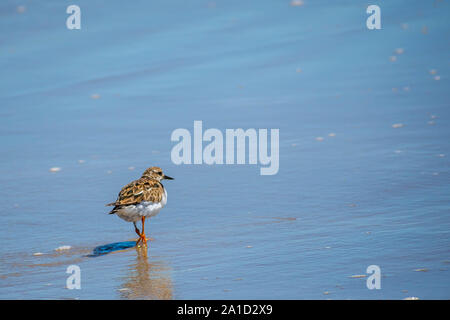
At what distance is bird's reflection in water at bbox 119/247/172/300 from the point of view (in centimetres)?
581

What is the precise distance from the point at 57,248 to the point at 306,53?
27.3 ft

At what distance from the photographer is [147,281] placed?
6160 millimetres

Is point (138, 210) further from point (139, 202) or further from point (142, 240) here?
point (142, 240)

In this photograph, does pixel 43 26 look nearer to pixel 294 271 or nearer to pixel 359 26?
pixel 359 26

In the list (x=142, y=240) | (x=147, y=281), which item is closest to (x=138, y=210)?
(x=142, y=240)

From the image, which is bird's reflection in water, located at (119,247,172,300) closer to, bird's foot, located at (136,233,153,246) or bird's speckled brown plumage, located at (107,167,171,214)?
bird's foot, located at (136,233,153,246)

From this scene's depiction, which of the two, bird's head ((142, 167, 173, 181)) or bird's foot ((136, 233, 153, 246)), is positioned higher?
bird's head ((142, 167, 173, 181))

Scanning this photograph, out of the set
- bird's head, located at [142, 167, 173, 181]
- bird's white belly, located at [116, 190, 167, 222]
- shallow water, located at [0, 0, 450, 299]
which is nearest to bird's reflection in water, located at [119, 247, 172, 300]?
shallow water, located at [0, 0, 450, 299]

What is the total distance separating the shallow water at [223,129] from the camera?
6254 mm
